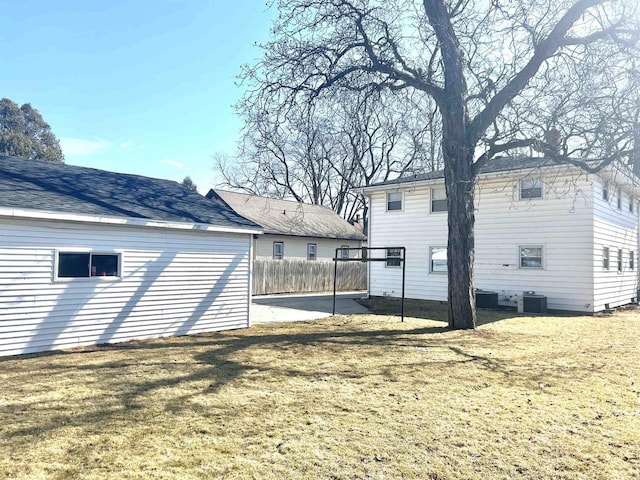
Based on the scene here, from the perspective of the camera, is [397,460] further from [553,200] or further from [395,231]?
[395,231]

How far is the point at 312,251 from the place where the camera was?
2752cm

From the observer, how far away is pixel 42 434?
164 inches

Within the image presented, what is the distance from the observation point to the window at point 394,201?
18.3 m

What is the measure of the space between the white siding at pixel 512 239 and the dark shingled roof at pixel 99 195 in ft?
27.6

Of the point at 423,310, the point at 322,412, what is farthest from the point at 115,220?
the point at 423,310

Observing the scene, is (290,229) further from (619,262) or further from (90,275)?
(90,275)

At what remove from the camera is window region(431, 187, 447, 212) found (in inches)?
669

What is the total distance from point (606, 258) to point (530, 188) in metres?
3.75

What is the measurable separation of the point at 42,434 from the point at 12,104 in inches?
1906

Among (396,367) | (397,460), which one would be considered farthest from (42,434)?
(396,367)

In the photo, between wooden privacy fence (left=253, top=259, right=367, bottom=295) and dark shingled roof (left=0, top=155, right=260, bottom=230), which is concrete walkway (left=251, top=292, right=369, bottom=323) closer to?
dark shingled roof (left=0, top=155, right=260, bottom=230)

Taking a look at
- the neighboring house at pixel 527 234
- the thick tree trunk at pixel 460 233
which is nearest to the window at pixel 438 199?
the neighboring house at pixel 527 234

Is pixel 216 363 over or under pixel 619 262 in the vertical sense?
under

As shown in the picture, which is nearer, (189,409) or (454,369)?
(189,409)
